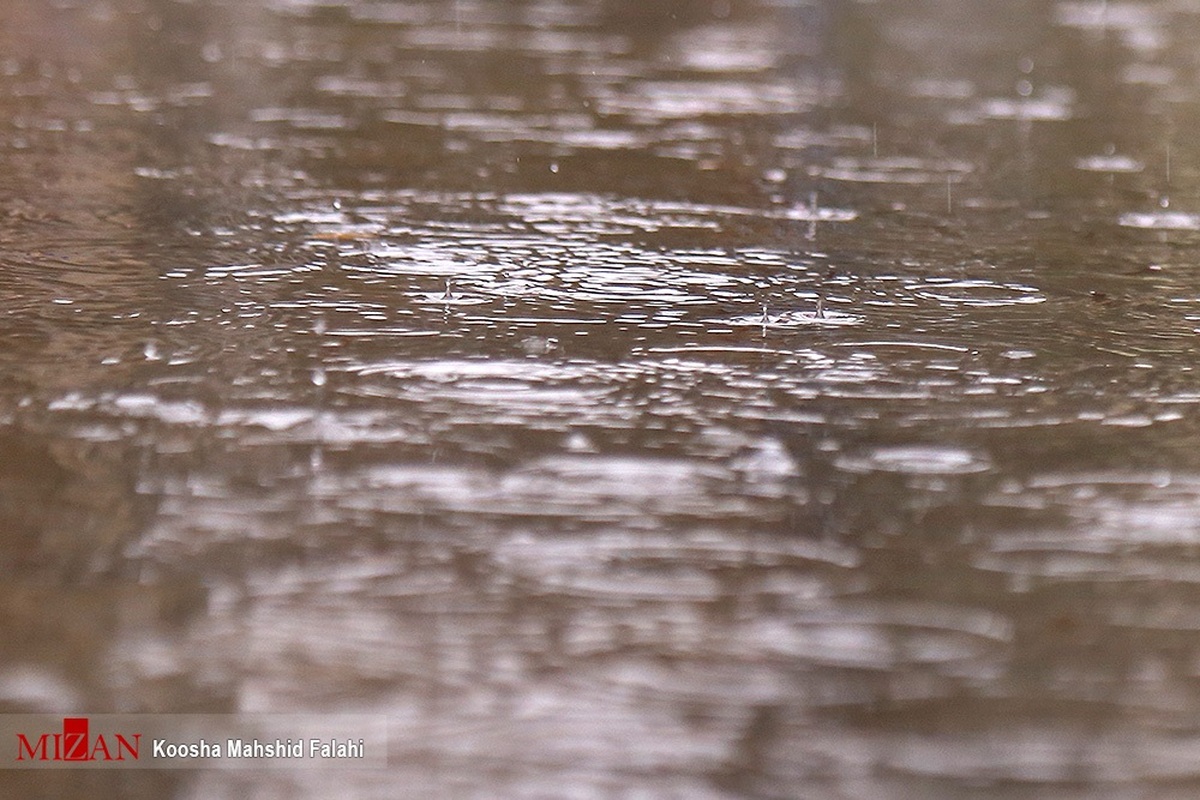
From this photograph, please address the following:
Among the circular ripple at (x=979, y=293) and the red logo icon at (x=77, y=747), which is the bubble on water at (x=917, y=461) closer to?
the circular ripple at (x=979, y=293)

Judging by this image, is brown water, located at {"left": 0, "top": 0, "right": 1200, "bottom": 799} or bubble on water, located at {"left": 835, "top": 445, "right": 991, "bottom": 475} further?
bubble on water, located at {"left": 835, "top": 445, "right": 991, "bottom": 475}

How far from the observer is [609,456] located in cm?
210

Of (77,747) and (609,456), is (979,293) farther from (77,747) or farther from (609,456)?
(77,747)

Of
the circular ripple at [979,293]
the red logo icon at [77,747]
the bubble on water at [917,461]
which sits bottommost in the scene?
the red logo icon at [77,747]

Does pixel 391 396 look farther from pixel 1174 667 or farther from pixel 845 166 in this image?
pixel 845 166

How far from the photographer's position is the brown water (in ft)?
5.01

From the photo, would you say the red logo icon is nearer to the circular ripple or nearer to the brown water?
the brown water

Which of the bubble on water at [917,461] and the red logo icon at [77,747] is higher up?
the bubble on water at [917,461]

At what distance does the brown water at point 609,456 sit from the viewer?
1.53 m

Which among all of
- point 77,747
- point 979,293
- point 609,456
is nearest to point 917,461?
point 609,456

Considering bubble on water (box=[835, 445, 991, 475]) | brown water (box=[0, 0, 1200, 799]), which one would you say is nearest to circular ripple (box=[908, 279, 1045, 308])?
brown water (box=[0, 0, 1200, 799])

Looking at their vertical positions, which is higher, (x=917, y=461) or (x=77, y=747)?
(x=917, y=461)

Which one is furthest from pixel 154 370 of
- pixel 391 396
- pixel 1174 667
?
pixel 1174 667

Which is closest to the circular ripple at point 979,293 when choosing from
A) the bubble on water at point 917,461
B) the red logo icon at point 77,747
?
the bubble on water at point 917,461
